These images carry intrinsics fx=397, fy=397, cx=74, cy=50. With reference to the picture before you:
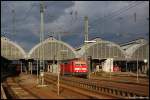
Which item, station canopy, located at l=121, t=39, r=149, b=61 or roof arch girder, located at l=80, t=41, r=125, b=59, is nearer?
roof arch girder, located at l=80, t=41, r=125, b=59

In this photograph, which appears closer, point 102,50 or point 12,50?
point 12,50

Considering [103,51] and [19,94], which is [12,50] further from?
[19,94]

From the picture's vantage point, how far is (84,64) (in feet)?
277

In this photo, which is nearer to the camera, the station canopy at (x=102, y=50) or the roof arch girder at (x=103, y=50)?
the station canopy at (x=102, y=50)

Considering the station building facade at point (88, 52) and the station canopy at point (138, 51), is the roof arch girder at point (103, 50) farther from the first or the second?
the station canopy at point (138, 51)

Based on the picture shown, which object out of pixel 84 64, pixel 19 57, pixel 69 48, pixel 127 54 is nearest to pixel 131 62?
pixel 127 54

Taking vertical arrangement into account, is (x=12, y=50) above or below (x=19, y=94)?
above

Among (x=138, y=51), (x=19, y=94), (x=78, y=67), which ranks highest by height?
(x=138, y=51)

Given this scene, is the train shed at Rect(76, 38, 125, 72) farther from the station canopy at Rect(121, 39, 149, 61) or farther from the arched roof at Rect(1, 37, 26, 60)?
the arched roof at Rect(1, 37, 26, 60)

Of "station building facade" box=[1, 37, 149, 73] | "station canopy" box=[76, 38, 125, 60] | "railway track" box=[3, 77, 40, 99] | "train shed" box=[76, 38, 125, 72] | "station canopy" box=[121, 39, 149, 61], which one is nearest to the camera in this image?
"railway track" box=[3, 77, 40, 99]

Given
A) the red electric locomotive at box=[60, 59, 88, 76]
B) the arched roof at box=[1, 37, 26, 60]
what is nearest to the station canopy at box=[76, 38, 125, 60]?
the arched roof at box=[1, 37, 26, 60]

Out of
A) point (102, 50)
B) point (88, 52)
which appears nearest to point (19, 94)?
point (88, 52)

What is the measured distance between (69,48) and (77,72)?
3024 inches

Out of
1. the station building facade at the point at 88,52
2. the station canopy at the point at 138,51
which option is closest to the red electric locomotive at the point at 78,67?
the station building facade at the point at 88,52
